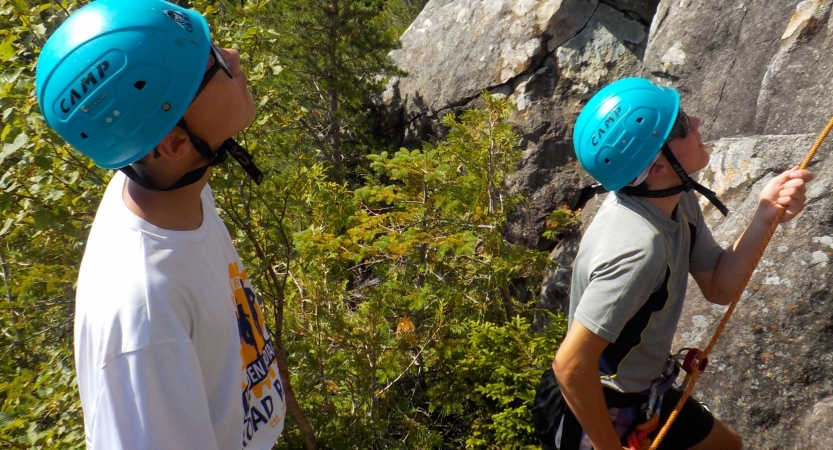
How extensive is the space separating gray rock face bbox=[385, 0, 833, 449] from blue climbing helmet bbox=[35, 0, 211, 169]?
8.58ft

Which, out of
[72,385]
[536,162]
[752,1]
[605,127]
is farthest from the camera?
[536,162]

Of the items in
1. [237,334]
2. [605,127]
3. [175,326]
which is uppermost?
[175,326]

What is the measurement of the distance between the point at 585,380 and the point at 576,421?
372mm

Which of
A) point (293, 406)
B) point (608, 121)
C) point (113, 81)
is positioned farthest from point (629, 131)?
point (293, 406)

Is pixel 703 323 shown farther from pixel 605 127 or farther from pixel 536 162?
pixel 536 162

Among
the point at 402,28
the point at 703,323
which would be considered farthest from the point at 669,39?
the point at 402,28

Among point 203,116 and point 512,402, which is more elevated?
point 203,116

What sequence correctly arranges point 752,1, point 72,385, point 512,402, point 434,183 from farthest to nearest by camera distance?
point 434,183 < point 752,1 < point 512,402 < point 72,385

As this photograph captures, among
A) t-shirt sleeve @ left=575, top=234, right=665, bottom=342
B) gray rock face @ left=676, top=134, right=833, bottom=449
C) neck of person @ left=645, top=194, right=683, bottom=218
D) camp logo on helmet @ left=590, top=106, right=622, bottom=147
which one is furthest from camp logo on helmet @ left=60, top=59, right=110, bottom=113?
gray rock face @ left=676, top=134, right=833, bottom=449

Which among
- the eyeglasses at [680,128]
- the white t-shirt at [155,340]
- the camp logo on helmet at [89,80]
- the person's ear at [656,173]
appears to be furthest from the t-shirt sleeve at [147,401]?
the eyeglasses at [680,128]

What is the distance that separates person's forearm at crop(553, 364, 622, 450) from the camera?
6.22 feet

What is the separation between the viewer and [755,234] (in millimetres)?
2258

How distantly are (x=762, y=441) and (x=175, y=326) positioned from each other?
2591 millimetres

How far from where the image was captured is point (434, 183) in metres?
4.43
